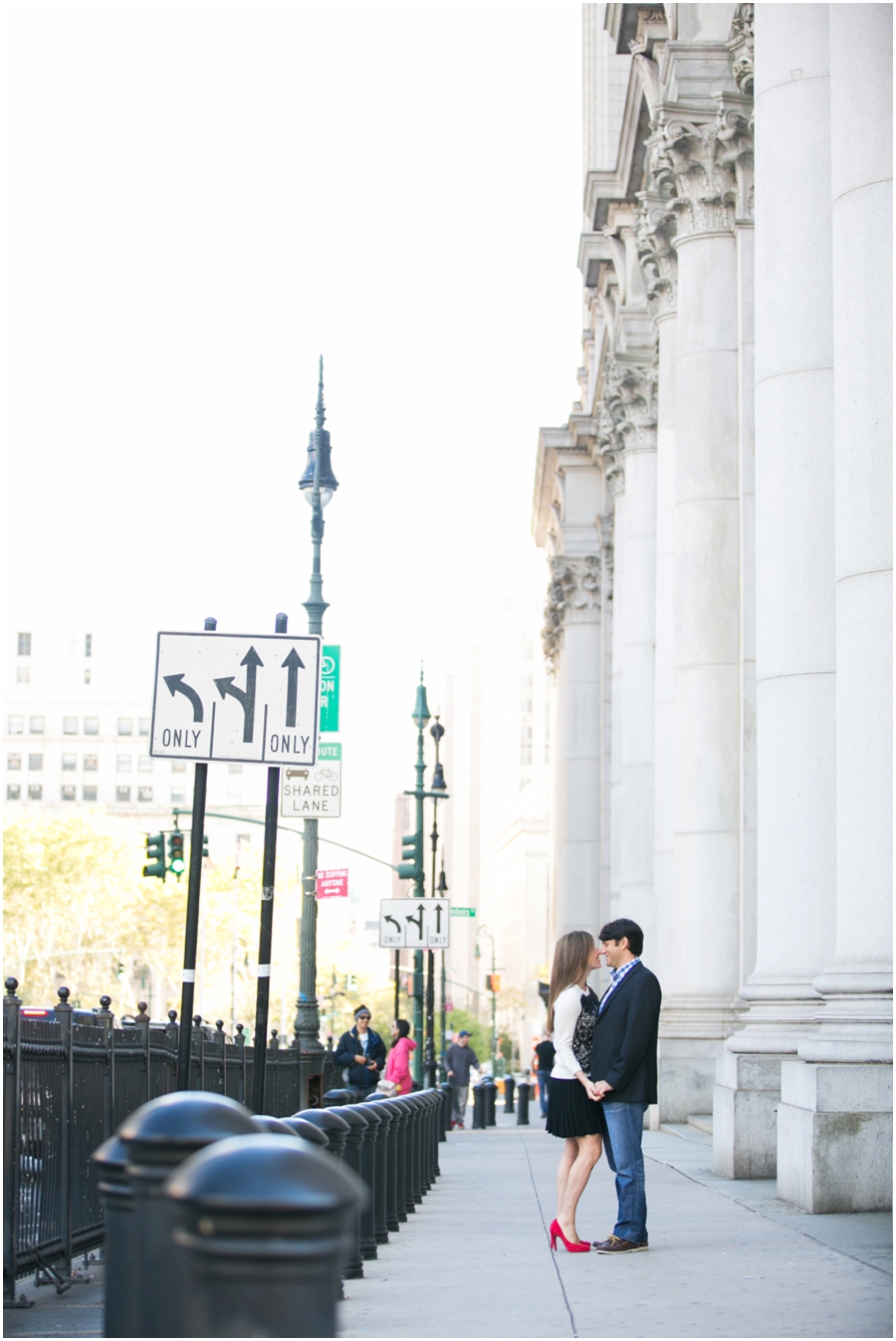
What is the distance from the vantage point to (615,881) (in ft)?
112

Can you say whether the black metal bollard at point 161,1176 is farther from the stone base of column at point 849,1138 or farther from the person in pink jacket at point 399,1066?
the person in pink jacket at point 399,1066

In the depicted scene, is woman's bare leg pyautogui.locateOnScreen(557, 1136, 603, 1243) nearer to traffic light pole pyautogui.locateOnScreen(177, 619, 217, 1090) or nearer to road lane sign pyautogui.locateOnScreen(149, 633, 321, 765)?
traffic light pole pyautogui.locateOnScreen(177, 619, 217, 1090)

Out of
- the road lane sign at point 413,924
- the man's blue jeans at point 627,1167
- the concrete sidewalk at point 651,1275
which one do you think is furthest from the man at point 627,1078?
the road lane sign at point 413,924

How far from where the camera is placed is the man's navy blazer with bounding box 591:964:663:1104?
10.3 metres

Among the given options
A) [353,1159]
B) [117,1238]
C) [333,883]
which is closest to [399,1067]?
[333,883]

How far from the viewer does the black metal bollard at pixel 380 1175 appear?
1118 cm

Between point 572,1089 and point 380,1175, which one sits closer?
point 572,1089

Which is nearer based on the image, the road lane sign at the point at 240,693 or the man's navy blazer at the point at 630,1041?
the road lane sign at the point at 240,693

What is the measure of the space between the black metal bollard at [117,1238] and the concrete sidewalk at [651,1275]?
9.74 ft

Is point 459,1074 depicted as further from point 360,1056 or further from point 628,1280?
point 628,1280

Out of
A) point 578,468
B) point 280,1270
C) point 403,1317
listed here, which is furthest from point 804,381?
point 578,468

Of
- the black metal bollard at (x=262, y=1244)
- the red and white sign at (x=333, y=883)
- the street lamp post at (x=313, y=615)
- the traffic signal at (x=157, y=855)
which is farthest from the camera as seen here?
the traffic signal at (x=157, y=855)

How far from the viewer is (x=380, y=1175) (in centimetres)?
1155

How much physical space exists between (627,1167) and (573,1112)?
1.54 feet
